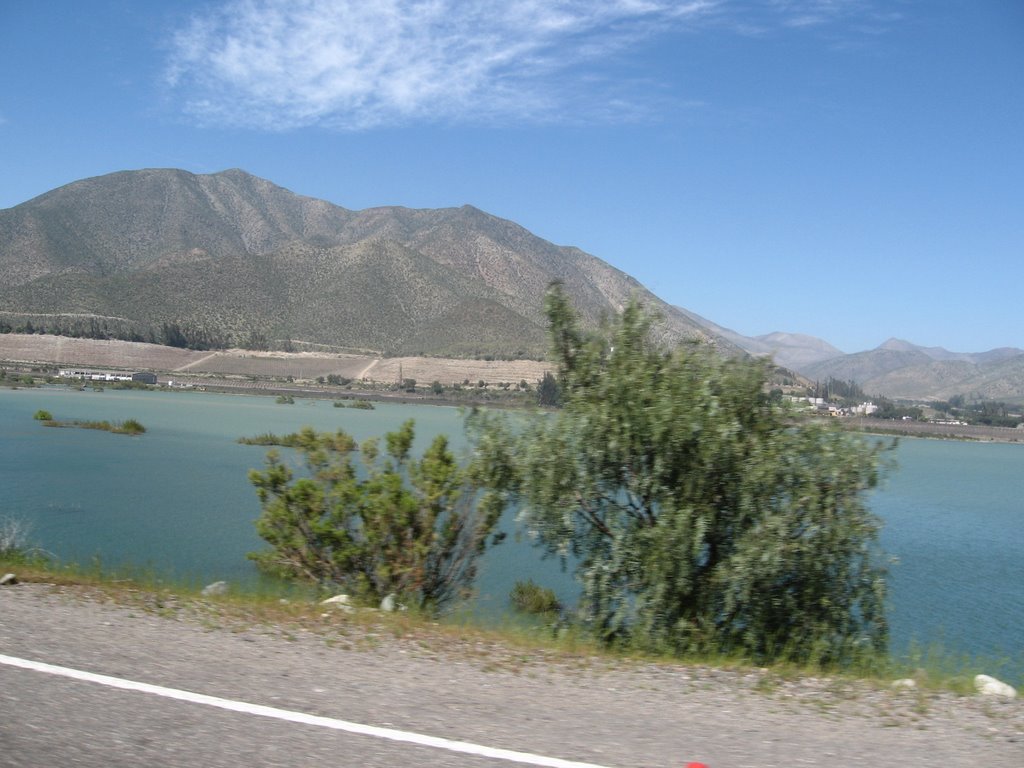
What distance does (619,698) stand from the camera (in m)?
5.66

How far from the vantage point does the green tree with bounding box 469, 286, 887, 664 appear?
31.7ft

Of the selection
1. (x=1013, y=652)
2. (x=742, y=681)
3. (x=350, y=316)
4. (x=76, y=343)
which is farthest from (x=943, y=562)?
(x=350, y=316)

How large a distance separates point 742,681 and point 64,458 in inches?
1431

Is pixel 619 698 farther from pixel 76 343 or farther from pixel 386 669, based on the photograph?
pixel 76 343

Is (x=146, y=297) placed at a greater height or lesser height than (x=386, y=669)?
greater

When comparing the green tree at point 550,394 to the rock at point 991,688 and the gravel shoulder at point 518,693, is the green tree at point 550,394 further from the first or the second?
the rock at point 991,688

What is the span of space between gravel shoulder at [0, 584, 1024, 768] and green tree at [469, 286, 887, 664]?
289 centimetres

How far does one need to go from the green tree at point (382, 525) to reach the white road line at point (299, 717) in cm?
637

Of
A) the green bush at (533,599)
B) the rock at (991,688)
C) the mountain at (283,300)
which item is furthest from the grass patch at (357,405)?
the rock at (991,688)

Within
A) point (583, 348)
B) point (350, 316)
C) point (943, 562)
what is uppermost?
point (350, 316)

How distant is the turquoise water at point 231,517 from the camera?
17781 millimetres

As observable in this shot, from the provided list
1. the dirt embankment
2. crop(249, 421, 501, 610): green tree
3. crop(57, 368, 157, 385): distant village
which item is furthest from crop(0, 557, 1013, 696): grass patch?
crop(57, 368, 157, 385): distant village

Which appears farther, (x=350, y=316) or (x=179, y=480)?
(x=350, y=316)

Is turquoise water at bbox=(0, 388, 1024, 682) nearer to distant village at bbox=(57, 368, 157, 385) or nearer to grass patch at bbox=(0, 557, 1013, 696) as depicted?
grass patch at bbox=(0, 557, 1013, 696)
